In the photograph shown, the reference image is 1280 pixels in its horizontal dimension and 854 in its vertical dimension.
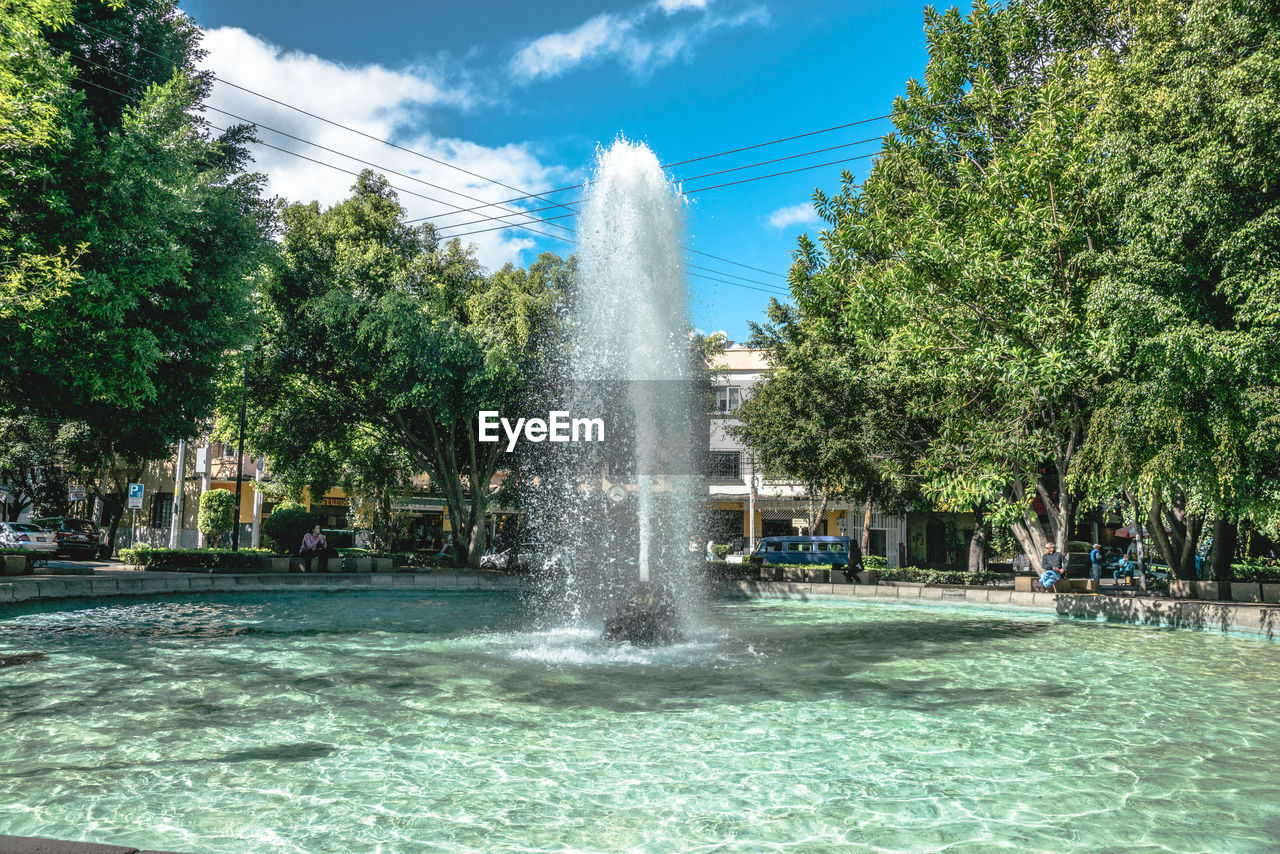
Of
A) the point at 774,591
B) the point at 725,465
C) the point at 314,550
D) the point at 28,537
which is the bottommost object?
the point at 774,591

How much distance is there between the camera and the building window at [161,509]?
48.7m

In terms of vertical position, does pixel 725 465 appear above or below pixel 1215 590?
above

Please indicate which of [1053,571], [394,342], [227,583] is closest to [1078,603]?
[1053,571]

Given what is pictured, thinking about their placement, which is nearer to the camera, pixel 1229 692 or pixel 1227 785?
pixel 1227 785

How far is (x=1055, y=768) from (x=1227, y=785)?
1200mm

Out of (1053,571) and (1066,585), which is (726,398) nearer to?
(1066,585)

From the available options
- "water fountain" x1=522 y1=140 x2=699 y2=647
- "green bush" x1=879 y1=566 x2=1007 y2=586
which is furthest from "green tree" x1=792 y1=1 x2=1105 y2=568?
"water fountain" x1=522 y1=140 x2=699 y2=647

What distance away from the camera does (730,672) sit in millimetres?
10820

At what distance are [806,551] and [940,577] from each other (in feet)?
21.8

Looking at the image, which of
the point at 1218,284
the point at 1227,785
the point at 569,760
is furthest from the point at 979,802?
the point at 1218,284

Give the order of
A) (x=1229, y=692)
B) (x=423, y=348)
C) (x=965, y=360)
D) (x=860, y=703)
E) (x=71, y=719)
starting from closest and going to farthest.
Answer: (x=71, y=719)
(x=860, y=703)
(x=1229, y=692)
(x=965, y=360)
(x=423, y=348)

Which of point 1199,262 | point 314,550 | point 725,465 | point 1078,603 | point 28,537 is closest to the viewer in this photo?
point 1199,262

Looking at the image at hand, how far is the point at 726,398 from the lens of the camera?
4788cm

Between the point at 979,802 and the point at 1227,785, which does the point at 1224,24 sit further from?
the point at 979,802
